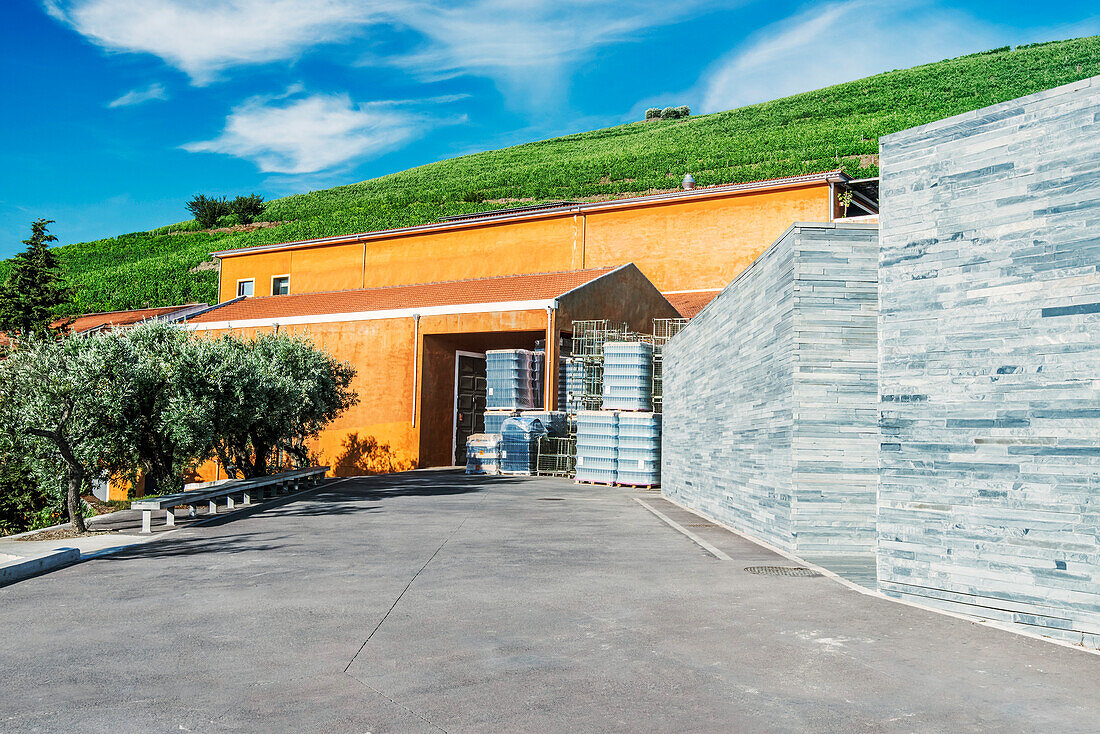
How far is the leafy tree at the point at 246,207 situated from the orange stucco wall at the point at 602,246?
170ft

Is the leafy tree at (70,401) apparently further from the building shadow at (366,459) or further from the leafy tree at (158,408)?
the building shadow at (366,459)

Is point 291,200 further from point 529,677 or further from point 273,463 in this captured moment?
point 529,677

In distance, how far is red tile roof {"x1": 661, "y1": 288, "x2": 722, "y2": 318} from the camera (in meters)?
31.6

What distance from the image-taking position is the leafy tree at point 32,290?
116 feet

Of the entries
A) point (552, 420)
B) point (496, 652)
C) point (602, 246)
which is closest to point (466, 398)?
point (552, 420)

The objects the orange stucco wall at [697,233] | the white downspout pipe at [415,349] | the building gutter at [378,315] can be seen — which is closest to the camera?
the building gutter at [378,315]

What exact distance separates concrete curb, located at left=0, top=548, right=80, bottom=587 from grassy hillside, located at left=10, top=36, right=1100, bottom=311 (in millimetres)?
54867

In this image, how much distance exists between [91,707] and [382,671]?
1623 millimetres

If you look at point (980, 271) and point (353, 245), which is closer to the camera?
point (980, 271)

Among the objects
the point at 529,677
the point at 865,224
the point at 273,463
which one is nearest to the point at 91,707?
the point at 529,677

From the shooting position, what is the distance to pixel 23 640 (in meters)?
6.30

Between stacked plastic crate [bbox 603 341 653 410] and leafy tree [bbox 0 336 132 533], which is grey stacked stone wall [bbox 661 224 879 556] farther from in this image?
stacked plastic crate [bbox 603 341 653 410]

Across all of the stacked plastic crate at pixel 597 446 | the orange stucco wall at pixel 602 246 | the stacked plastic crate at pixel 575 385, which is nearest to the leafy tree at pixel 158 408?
the stacked plastic crate at pixel 597 446

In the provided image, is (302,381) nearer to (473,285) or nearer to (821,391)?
(473,285)
